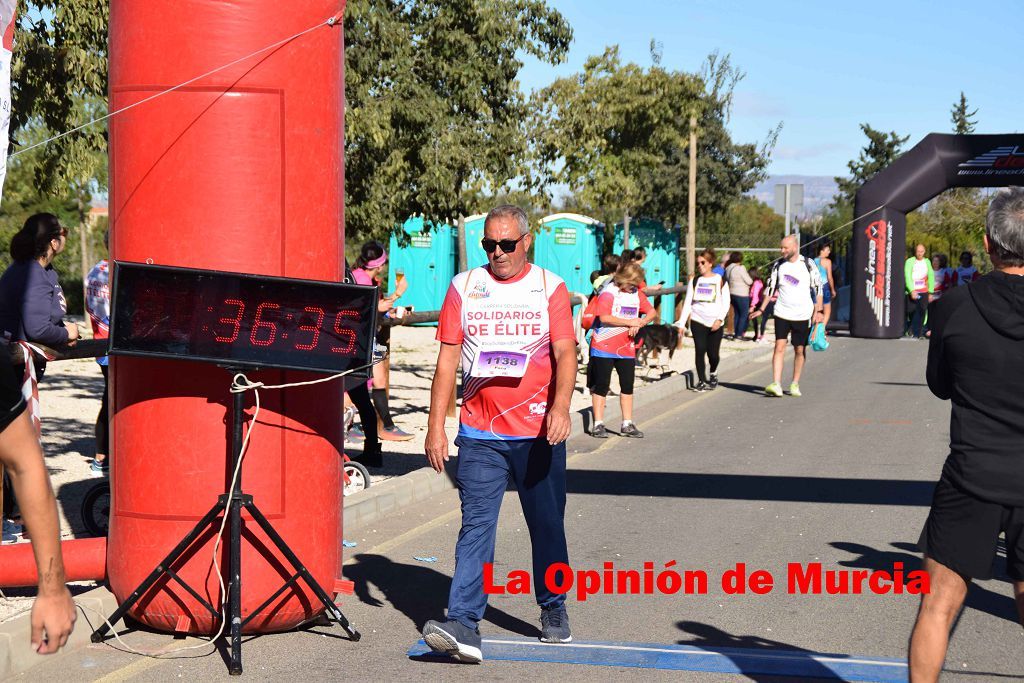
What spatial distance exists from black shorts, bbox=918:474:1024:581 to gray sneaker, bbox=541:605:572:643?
2.09m

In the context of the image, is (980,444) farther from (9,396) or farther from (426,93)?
(426,93)

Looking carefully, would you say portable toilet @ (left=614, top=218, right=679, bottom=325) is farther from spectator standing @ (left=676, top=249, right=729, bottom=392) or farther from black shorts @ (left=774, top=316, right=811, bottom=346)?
black shorts @ (left=774, top=316, right=811, bottom=346)

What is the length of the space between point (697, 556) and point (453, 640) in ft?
8.42

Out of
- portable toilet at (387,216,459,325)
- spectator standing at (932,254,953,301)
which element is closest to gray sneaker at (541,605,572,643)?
spectator standing at (932,254,953,301)

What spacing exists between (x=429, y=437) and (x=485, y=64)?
9.74 metres

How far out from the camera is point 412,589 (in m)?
6.98

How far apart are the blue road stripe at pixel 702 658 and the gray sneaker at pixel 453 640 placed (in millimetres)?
196

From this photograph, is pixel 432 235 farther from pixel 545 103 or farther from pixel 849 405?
pixel 849 405

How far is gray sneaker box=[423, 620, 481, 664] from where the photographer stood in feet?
18.0

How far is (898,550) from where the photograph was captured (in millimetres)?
7883

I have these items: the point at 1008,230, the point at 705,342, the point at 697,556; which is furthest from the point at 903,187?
the point at 1008,230

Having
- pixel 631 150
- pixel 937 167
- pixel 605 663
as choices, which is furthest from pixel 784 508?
pixel 631 150

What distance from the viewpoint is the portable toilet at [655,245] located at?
32.3 meters

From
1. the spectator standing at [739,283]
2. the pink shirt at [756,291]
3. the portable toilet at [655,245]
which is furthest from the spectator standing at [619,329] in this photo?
the portable toilet at [655,245]
